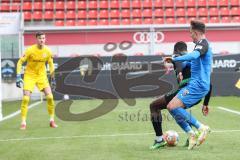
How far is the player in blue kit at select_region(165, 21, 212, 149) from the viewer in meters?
9.67

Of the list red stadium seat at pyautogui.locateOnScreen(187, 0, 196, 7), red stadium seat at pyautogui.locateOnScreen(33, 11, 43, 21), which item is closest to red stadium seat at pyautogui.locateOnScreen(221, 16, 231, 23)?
red stadium seat at pyautogui.locateOnScreen(187, 0, 196, 7)

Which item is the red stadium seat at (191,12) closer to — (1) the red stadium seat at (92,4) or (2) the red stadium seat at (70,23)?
(1) the red stadium seat at (92,4)

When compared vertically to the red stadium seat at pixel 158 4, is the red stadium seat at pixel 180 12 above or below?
below

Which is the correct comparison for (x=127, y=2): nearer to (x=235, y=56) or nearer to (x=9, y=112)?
(x=235, y=56)

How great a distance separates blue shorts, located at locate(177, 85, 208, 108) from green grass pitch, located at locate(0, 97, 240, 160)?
73 centimetres

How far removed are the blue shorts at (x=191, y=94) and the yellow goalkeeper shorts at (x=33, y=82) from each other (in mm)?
5719

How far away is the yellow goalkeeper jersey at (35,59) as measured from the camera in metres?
14.8

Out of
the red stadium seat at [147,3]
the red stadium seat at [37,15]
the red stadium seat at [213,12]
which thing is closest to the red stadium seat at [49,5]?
the red stadium seat at [37,15]

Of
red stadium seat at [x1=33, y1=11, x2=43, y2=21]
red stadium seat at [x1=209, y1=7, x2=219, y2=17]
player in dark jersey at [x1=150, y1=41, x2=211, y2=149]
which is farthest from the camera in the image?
red stadium seat at [x1=209, y1=7, x2=219, y2=17]

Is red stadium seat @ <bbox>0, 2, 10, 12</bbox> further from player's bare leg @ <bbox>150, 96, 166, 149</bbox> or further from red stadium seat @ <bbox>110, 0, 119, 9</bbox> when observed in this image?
player's bare leg @ <bbox>150, 96, 166, 149</bbox>

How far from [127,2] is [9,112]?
15664mm

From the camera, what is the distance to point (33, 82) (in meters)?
15.0

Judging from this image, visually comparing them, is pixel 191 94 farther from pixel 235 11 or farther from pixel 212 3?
pixel 212 3

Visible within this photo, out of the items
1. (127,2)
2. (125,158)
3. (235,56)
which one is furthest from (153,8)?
(125,158)
